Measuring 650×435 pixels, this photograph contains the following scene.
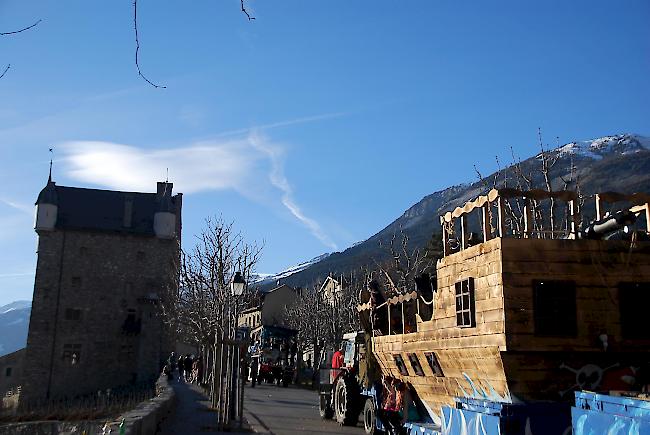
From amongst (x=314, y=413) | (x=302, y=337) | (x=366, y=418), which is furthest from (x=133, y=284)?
(x=366, y=418)

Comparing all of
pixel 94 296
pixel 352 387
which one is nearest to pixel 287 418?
pixel 352 387

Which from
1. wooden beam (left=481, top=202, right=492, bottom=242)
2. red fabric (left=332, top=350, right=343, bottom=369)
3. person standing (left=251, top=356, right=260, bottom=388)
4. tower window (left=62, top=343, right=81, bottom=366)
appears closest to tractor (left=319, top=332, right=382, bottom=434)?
red fabric (left=332, top=350, right=343, bottom=369)

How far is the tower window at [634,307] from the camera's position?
1057 cm

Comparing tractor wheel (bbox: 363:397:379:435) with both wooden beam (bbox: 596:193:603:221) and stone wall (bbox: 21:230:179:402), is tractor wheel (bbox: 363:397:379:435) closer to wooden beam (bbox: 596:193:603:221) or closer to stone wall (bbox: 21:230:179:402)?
wooden beam (bbox: 596:193:603:221)

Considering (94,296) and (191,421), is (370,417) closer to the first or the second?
(191,421)

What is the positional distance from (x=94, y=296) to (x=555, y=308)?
56.3 metres

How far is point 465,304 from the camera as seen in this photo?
37.3 feet

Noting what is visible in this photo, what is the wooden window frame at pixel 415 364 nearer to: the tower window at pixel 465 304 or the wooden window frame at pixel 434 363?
the wooden window frame at pixel 434 363

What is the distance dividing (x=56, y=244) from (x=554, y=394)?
58.3 m

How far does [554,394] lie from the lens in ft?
33.8

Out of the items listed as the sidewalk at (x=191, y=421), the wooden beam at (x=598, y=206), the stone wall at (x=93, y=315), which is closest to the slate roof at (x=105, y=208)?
the stone wall at (x=93, y=315)

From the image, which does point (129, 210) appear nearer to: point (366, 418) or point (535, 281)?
point (366, 418)

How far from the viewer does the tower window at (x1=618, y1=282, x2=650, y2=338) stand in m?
10.6

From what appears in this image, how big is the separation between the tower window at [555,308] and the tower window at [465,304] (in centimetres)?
110
